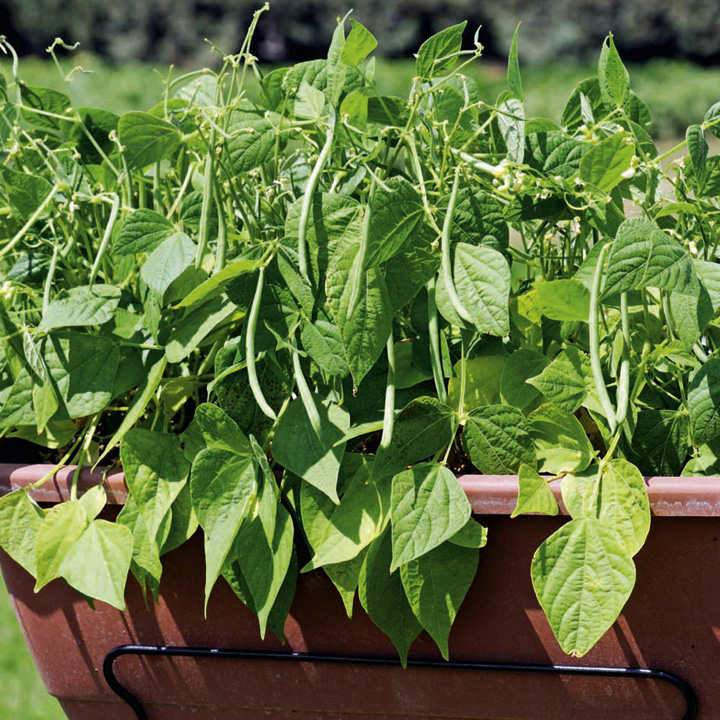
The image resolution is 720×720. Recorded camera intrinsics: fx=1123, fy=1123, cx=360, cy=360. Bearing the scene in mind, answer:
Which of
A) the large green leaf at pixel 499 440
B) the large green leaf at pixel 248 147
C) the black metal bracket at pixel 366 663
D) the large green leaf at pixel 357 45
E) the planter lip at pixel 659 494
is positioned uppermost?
the large green leaf at pixel 357 45

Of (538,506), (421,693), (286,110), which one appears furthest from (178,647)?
(286,110)

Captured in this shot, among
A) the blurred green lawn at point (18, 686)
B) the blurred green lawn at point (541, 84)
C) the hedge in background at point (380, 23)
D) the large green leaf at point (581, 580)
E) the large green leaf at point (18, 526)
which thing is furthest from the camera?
the hedge in background at point (380, 23)

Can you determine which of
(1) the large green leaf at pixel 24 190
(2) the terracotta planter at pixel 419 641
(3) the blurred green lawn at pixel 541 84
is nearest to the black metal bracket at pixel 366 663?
(2) the terracotta planter at pixel 419 641

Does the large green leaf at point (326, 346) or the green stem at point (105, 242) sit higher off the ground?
the green stem at point (105, 242)

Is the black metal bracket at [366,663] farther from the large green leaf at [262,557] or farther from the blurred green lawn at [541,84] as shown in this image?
the blurred green lawn at [541,84]

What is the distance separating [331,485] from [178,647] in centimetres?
19

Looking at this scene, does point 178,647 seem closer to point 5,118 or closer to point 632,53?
point 5,118

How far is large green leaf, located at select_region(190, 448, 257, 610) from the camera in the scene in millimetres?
685

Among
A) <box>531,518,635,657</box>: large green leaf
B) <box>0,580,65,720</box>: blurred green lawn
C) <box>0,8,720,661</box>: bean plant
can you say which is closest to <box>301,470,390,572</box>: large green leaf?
<box>0,8,720,661</box>: bean plant

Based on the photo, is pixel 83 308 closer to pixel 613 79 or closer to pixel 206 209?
pixel 206 209

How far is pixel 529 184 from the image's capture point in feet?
2.43

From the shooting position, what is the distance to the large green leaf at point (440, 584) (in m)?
0.69

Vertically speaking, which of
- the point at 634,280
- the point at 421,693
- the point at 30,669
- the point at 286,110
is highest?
the point at 286,110

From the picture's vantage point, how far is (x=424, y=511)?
671 millimetres
